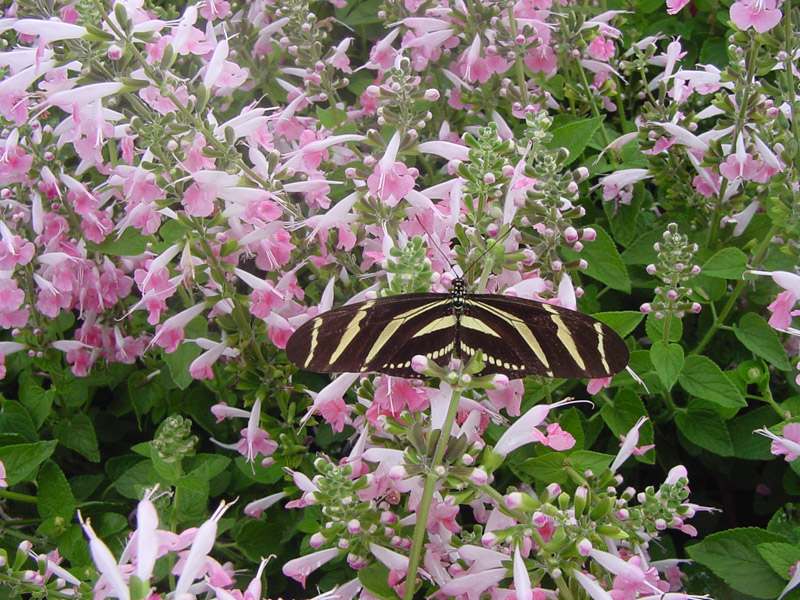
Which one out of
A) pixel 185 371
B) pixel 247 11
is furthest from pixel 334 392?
pixel 247 11

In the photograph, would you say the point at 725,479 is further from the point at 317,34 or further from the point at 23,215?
the point at 23,215

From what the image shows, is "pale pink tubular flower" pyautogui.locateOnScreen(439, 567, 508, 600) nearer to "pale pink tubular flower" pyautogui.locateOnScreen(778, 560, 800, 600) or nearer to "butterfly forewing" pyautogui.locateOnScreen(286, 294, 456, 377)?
"butterfly forewing" pyautogui.locateOnScreen(286, 294, 456, 377)

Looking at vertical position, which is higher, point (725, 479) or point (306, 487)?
point (306, 487)

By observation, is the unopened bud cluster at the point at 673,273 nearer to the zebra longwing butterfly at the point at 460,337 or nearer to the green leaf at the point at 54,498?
the zebra longwing butterfly at the point at 460,337

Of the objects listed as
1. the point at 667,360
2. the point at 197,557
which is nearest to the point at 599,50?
the point at 667,360

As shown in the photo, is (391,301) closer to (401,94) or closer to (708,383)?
(401,94)

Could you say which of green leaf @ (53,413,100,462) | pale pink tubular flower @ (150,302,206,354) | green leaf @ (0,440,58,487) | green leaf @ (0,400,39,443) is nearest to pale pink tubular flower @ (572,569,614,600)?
pale pink tubular flower @ (150,302,206,354)
